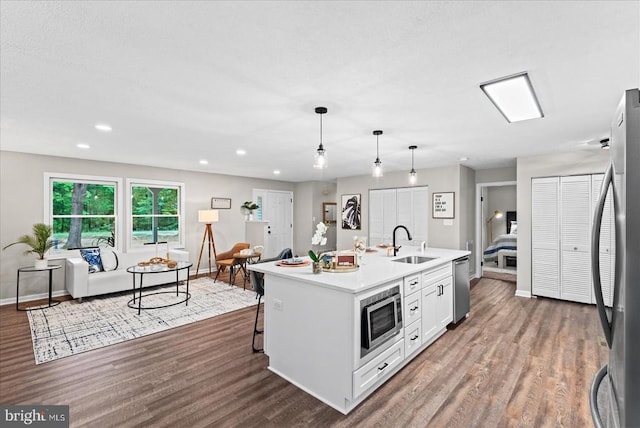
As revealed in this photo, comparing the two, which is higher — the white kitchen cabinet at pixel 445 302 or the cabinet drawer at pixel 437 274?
the cabinet drawer at pixel 437 274

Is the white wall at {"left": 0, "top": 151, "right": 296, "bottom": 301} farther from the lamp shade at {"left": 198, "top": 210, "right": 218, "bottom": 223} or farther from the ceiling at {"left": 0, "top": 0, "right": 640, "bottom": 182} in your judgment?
the ceiling at {"left": 0, "top": 0, "right": 640, "bottom": 182}

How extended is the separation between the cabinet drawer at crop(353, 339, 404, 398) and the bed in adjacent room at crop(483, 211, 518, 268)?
20.0 feet

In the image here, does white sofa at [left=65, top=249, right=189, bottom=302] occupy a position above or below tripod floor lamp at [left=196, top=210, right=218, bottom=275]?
below

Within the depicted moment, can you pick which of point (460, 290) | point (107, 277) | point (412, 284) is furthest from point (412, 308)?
point (107, 277)

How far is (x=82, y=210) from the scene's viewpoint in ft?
17.8

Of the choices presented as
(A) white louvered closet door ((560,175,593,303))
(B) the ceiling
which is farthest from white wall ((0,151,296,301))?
(A) white louvered closet door ((560,175,593,303))

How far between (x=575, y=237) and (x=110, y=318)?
270 inches

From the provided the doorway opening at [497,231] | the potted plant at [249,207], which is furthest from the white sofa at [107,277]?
the doorway opening at [497,231]

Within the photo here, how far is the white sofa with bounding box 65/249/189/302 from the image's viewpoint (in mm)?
4617

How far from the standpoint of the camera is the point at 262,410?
214 centimetres

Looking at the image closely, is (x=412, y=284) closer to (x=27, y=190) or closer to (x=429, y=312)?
(x=429, y=312)

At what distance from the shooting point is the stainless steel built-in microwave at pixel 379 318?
2.19 meters

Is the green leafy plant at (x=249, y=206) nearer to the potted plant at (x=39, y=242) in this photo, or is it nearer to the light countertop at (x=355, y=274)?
the potted plant at (x=39, y=242)

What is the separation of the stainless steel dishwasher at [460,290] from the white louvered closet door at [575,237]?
2068 millimetres
